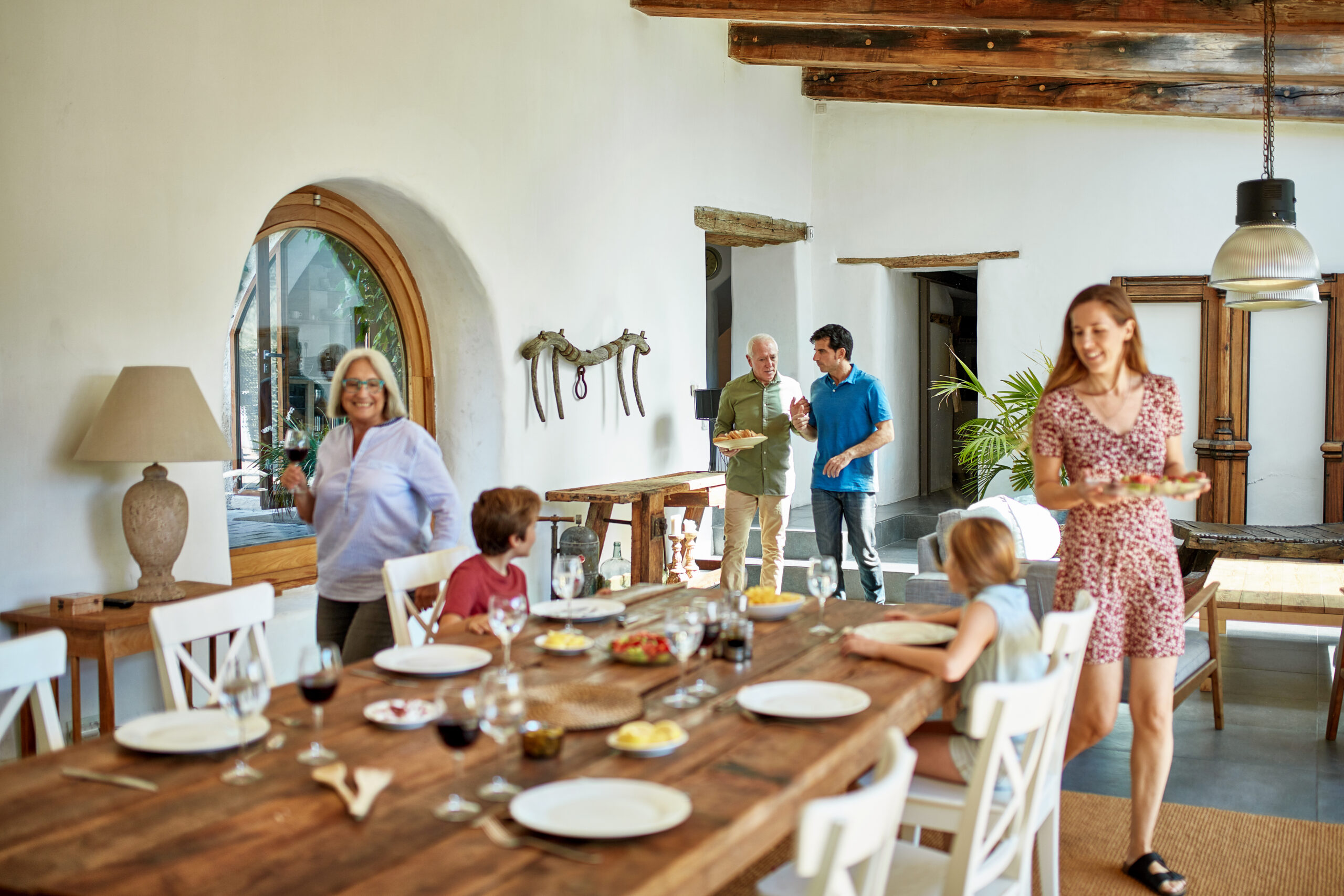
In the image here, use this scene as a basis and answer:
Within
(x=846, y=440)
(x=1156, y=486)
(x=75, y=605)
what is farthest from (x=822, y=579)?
(x=846, y=440)

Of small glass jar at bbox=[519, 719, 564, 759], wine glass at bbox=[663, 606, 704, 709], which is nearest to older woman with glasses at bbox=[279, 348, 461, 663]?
wine glass at bbox=[663, 606, 704, 709]

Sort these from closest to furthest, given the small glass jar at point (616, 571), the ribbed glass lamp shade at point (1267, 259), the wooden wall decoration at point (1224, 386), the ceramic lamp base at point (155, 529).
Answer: the ceramic lamp base at point (155, 529) < the ribbed glass lamp shade at point (1267, 259) < the small glass jar at point (616, 571) < the wooden wall decoration at point (1224, 386)

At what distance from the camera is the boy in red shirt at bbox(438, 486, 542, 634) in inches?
113

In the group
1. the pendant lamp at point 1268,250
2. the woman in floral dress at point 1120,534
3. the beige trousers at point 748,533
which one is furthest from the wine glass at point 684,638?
the beige trousers at point 748,533

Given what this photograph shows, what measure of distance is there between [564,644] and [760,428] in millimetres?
3462

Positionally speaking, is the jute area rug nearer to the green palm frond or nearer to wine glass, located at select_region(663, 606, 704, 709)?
wine glass, located at select_region(663, 606, 704, 709)

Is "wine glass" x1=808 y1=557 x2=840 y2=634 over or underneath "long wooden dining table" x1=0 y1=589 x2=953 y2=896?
over

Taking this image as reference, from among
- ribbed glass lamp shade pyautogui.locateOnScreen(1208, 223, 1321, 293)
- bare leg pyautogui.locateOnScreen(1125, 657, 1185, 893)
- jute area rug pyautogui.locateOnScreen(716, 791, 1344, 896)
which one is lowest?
jute area rug pyautogui.locateOnScreen(716, 791, 1344, 896)

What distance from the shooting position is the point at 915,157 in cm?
875

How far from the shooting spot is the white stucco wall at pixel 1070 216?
7934 mm

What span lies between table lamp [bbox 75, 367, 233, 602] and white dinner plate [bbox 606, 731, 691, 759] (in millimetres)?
2113

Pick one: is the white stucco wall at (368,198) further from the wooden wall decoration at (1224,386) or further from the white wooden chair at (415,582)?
the wooden wall decoration at (1224,386)

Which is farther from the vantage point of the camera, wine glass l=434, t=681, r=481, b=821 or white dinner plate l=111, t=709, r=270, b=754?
white dinner plate l=111, t=709, r=270, b=754

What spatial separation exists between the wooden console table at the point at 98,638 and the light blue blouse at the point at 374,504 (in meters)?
0.42
